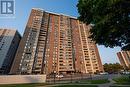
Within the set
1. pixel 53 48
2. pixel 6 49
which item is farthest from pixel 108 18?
pixel 6 49

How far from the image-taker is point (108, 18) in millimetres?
20031

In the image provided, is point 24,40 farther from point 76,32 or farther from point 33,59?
point 76,32

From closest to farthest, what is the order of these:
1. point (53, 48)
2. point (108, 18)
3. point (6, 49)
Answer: point (108, 18) < point (53, 48) < point (6, 49)

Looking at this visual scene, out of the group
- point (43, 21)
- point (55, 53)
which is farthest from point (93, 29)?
point (43, 21)

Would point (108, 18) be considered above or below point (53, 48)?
below

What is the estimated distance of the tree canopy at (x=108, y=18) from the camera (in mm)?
19609

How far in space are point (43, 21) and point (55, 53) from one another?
2713 centimetres

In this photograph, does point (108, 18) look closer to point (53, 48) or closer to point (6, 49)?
point (53, 48)

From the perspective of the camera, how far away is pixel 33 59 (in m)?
153

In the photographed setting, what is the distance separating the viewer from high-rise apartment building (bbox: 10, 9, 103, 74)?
154 metres

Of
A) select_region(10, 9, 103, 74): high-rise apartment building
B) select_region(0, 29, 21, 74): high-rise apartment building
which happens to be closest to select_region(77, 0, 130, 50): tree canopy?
select_region(10, 9, 103, 74): high-rise apartment building

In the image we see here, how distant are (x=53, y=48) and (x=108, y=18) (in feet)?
479

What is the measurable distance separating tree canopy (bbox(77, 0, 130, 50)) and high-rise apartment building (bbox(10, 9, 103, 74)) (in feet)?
413

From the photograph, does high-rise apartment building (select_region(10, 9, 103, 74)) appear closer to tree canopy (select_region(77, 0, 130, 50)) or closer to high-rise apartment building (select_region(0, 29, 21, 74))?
high-rise apartment building (select_region(0, 29, 21, 74))
